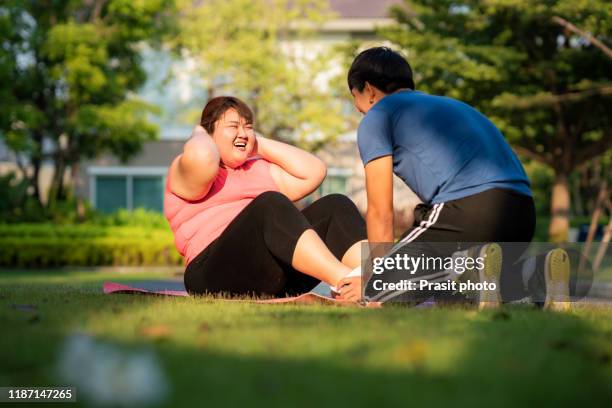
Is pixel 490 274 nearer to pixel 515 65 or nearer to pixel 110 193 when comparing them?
pixel 515 65

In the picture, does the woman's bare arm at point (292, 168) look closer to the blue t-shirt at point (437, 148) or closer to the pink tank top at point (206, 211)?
the pink tank top at point (206, 211)

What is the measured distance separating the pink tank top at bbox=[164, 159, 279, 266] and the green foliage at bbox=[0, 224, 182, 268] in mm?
14841

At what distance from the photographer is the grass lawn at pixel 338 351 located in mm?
2672

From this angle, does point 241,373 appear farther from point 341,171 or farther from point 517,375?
point 341,171

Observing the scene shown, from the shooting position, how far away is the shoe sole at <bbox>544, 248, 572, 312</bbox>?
4.87 meters

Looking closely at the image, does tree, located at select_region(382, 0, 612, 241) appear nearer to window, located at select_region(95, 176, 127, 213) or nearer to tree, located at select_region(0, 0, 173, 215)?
tree, located at select_region(0, 0, 173, 215)

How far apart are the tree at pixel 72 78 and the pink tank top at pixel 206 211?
17.0 meters

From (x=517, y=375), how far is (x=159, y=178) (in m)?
28.1

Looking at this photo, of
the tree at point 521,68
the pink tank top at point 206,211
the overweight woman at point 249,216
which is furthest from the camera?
the tree at point 521,68

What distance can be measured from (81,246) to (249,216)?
15926 mm

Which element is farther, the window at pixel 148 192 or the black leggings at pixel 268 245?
the window at pixel 148 192

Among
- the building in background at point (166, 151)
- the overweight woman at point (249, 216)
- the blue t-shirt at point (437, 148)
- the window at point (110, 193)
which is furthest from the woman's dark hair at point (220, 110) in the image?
the window at point (110, 193)

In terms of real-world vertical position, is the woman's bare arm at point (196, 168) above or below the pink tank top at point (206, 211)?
above

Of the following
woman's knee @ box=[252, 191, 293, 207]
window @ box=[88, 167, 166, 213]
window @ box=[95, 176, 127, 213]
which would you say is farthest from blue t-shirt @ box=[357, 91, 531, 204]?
window @ box=[95, 176, 127, 213]
